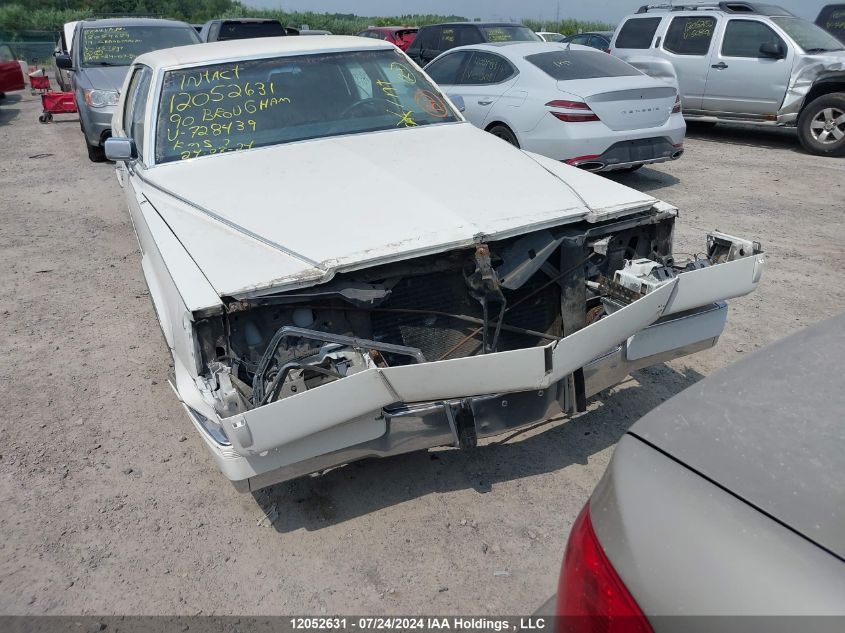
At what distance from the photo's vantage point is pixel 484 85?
8156mm

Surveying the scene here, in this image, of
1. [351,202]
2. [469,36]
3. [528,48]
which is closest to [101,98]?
[528,48]

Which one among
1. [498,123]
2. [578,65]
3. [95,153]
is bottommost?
[95,153]

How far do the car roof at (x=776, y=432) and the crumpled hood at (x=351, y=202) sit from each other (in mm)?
1443

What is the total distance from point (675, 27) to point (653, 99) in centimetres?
441

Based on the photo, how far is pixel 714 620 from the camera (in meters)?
1.17

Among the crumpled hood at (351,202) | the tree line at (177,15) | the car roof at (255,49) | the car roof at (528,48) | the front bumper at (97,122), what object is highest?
the car roof at (255,49)

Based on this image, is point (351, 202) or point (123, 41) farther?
point (123, 41)

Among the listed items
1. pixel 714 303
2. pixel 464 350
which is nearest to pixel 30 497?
pixel 464 350

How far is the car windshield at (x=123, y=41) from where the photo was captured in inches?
396

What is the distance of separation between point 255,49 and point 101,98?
551 centimetres

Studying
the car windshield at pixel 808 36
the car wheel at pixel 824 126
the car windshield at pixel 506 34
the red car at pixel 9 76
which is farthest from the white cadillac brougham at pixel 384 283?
the red car at pixel 9 76

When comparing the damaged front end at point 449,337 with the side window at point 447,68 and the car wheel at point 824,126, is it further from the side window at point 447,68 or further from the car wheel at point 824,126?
the car wheel at point 824,126

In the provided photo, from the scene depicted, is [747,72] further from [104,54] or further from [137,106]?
[104,54]

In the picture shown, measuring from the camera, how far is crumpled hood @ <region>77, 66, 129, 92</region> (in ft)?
30.0
